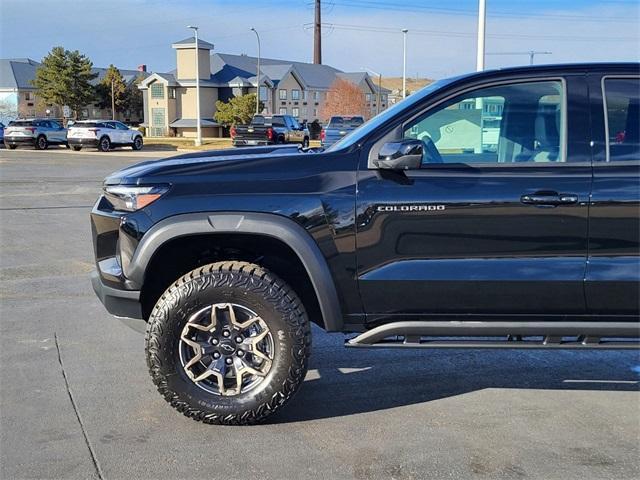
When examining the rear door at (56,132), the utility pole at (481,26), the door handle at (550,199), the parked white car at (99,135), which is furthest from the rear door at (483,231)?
the rear door at (56,132)

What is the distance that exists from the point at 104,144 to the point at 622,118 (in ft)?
113

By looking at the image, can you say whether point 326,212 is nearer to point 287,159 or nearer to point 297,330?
point 287,159

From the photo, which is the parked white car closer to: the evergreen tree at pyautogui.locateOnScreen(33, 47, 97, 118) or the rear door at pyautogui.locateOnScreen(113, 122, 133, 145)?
the rear door at pyautogui.locateOnScreen(113, 122, 133, 145)

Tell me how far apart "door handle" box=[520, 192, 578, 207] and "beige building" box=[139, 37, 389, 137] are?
59.3m

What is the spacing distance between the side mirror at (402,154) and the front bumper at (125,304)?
1633mm

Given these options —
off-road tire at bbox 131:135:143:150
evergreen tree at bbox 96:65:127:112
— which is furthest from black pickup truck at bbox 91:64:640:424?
evergreen tree at bbox 96:65:127:112

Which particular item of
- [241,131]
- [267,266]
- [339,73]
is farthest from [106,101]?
[267,266]

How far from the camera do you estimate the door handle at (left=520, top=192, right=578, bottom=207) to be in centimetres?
368

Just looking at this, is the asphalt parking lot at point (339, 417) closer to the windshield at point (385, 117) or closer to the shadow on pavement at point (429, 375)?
the shadow on pavement at point (429, 375)

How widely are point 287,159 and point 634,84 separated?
2063 millimetres

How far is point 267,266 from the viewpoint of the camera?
4227 mm

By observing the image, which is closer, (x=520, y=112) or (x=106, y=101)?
(x=520, y=112)

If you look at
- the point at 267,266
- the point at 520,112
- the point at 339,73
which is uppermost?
the point at 339,73

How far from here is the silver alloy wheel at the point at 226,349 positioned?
386 centimetres
